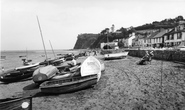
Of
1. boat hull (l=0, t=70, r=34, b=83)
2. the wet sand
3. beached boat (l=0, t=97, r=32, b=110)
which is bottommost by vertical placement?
the wet sand

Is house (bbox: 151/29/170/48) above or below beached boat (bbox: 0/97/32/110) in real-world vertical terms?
above

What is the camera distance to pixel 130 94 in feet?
26.6

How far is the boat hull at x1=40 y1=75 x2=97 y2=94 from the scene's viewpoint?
343 inches

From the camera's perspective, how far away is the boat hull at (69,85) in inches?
343

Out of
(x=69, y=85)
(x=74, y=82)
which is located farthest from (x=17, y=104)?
(x=74, y=82)

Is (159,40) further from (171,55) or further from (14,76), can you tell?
(14,76)

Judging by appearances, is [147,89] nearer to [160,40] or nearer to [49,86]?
[49,86]

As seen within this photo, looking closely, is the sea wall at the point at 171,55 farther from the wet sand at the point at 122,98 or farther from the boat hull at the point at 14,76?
the boat hull at the point at 14,76

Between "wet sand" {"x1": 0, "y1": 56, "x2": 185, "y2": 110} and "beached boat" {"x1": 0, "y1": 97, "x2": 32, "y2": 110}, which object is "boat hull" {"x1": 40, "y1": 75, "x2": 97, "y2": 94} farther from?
"beached boat" {"x1": 0, "y1": 97, "x2": 32, "y2": 110}

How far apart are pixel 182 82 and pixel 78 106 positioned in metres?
8.39

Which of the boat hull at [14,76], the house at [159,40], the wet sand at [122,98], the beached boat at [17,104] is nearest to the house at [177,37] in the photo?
the house at [159,40]

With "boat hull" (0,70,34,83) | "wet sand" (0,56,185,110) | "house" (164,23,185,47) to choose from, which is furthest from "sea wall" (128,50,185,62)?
"boat hull" (0,70,34,83)

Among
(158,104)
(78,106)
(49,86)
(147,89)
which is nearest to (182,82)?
(147,89)

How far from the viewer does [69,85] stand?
29.2 ft
